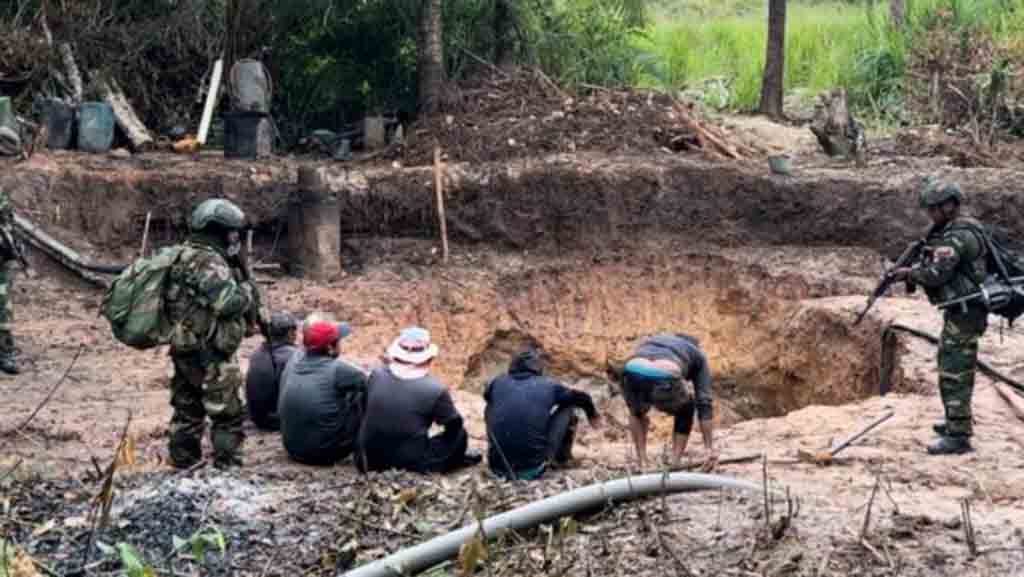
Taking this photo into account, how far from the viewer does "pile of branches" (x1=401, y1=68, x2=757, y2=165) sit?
58.3 feet

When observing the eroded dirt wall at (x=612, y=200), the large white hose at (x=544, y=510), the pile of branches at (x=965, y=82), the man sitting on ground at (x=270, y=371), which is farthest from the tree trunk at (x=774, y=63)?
the large white hose at (x=544, y=510)

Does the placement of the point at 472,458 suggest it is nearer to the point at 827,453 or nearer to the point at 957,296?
the point at 827,453

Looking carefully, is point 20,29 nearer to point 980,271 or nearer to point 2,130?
point 2,130

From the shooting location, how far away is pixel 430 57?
1852 cm

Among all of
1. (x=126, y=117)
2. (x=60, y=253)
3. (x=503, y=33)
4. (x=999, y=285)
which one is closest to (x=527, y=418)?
(x=999, y=285)

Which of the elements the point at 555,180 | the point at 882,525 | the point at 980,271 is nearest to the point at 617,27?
the point at 555,180

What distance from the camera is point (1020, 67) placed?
20562 millimetres

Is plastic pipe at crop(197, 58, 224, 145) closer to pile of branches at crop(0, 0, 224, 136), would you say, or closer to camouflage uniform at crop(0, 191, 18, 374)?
pile of branches at crop(0, 0, 224, 136)

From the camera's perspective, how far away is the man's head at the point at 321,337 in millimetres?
9664

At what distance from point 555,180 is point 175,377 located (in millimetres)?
8206

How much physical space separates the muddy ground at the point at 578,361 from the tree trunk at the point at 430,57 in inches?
71.9

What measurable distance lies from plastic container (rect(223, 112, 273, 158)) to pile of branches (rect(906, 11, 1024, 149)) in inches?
376

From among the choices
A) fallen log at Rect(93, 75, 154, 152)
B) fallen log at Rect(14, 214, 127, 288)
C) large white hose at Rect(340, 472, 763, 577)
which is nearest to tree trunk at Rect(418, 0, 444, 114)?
fallen log at Rect(93, 75, 154, 152)

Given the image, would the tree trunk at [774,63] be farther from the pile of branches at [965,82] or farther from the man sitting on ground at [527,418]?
the man sitting on ground at [527,418]
